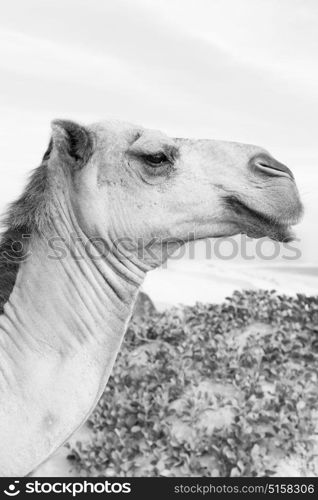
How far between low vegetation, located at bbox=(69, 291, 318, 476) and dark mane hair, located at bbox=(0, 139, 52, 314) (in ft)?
12.9

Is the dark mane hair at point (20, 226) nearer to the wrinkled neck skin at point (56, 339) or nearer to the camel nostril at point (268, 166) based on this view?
the wrinkled neck skin at point (56, 339)

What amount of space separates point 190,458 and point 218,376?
62.1 inches

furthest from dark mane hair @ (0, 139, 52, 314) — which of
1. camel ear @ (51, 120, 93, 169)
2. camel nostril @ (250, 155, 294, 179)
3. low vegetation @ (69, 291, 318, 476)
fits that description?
low vegetation @ (69, 291, 318, 476)

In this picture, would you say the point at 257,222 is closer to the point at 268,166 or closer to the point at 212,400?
the point at 268,166

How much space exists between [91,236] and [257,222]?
2.75ft

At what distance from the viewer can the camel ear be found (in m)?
3.30

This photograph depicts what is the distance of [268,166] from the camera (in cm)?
361

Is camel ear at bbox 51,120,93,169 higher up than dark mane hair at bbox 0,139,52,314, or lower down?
higher up

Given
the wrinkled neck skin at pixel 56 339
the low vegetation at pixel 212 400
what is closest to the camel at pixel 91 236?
the wrinkled neck skin at pixel 56 339

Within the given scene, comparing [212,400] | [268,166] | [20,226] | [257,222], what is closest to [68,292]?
[20,226]

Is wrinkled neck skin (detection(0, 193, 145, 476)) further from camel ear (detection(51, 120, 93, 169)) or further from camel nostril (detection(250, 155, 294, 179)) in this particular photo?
camel nostril (detection(250, 155, 294, 179))

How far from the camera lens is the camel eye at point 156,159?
353 cm

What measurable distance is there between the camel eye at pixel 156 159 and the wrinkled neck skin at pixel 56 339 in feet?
1.57

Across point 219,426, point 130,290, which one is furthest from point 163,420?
point 130,290
